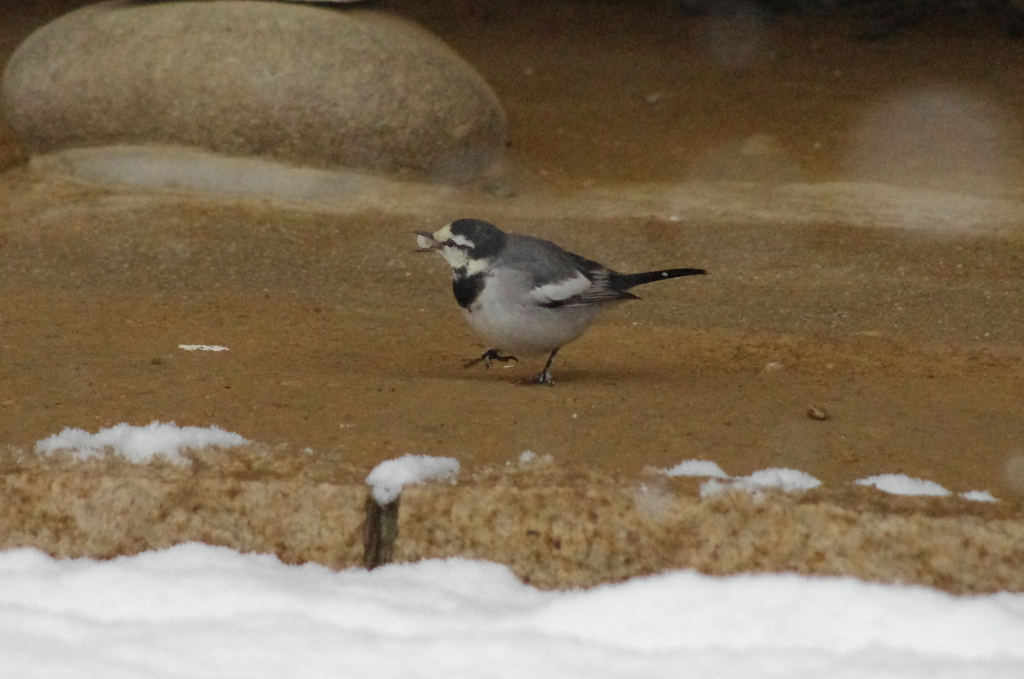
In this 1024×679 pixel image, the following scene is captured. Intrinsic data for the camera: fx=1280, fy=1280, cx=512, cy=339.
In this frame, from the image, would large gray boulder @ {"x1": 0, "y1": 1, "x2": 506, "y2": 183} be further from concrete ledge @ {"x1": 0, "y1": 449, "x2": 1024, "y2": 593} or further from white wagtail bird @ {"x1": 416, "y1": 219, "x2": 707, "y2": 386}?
concrete ledge @ {"x1": 0, "y1": 449, "x2": 1024, "y2": 593}

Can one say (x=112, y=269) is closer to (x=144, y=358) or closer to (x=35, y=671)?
(x=144, y=358)

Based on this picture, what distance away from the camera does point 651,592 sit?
293 cm

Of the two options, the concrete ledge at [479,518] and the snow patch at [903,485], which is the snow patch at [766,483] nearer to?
the concrete ledge at [479,518]

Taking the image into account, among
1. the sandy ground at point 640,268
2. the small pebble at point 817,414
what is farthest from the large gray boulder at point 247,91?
the small pebble at point 817,414

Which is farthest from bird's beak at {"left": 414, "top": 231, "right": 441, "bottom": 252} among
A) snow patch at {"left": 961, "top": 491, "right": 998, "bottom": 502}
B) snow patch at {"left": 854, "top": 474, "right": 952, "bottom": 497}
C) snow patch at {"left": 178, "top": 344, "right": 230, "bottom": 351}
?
snow patch at {"left": 961, "top": 491, "right": 998, "bottom": 502}

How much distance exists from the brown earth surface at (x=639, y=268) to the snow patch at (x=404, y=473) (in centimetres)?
5

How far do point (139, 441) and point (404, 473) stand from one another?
680 millimetres

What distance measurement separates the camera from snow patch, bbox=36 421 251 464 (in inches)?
124

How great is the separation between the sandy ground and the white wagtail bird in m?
0.21

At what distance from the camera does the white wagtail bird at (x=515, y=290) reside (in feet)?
14.0

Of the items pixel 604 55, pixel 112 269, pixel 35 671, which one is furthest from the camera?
pixel 604 55

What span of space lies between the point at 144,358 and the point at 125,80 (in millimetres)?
3962

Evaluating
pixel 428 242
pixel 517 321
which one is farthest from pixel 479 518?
pixel 428 242

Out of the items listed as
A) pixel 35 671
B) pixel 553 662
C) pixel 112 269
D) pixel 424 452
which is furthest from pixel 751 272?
pixel 35 671
